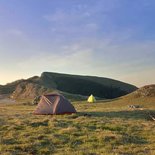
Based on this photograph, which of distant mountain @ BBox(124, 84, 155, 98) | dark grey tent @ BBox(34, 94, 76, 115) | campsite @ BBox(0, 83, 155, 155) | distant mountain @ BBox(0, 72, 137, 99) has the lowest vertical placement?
campsite @ BBox(0, 83, 155, 155)

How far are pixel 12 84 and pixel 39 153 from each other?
78504 mm

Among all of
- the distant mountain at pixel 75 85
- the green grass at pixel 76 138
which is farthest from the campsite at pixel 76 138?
the distant mountain at pixel 75 85

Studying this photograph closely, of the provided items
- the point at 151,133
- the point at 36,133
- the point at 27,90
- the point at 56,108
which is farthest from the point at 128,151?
the point at 27,90

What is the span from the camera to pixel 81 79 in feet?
352

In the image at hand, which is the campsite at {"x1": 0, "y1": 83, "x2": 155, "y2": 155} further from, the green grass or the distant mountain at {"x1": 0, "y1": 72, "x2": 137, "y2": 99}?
the distant mountain at {"x1": 0, "y1": 72, "x2": 137, "y2": 99}

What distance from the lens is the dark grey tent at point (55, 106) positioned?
110 ft

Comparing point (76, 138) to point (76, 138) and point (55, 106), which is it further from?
point (55, 106)

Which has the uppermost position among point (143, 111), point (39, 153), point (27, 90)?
point (27, 90)

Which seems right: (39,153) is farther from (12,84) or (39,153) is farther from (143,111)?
(12,84)

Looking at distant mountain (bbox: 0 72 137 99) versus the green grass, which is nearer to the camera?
→ the green grass

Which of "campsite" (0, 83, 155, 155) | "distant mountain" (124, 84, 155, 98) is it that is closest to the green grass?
"campsite" (0, 83, 155, 155)

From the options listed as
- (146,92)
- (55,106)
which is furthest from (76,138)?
(146,92)

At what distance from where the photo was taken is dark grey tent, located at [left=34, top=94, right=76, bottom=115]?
33.6 m

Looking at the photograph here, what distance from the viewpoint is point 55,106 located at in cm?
3381
